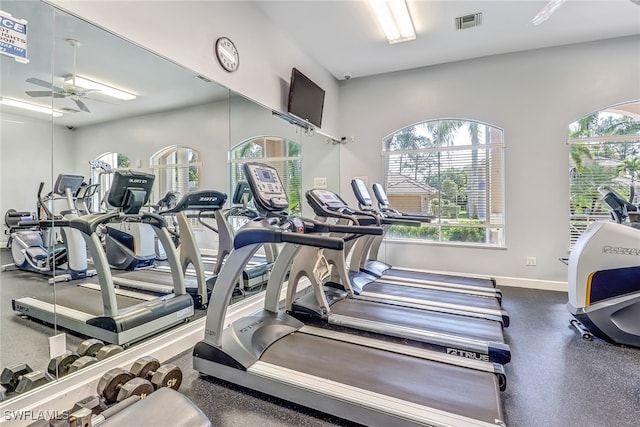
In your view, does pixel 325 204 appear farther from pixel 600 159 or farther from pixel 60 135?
pixel 600 159

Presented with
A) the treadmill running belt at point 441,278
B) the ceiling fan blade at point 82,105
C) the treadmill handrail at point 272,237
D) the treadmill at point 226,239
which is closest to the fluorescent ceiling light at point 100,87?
the ceiling fan blade at point 82,105

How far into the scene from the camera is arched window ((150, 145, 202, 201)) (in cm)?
281

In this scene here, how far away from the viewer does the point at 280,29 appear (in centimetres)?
400

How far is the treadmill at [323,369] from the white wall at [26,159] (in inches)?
45.7

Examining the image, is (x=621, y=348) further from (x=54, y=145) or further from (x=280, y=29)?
(x=280, y=29)

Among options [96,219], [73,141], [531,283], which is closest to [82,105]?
[73,141]

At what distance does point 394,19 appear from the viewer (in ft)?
12.2

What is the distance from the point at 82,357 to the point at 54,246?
73 centimetres

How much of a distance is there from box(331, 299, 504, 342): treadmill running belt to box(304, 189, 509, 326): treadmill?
17 cm

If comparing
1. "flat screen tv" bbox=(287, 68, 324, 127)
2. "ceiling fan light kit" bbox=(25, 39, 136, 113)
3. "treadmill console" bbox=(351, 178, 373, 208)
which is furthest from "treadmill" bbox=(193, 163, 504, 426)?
"flat screen tv" bbox=(287, 68, 324, 127)

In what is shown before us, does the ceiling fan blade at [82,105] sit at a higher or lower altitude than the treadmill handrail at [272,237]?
higher

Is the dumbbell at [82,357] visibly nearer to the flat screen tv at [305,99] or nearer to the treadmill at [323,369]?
the treadmill at [323,369]

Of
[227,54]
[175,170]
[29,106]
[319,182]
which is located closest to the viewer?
[29,106]

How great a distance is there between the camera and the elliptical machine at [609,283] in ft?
8.23
